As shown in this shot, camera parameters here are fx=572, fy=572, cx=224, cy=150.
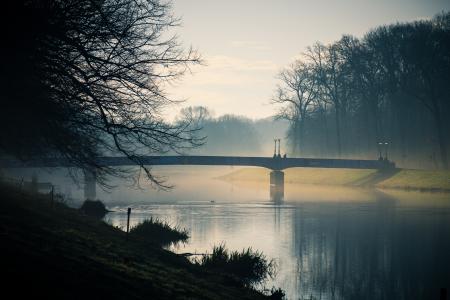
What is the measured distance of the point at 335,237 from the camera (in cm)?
3244

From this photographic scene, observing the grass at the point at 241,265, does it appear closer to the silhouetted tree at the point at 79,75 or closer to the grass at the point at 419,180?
the silhouetted tree at the point at 79,75

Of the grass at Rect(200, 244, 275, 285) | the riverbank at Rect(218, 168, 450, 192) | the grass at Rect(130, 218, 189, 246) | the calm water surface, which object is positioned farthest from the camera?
the riverbank at Rect(218, 168, 450, 192)

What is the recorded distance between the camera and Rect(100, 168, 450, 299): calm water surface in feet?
68.0

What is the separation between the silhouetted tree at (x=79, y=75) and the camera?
11.4 m

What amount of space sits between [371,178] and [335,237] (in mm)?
45533

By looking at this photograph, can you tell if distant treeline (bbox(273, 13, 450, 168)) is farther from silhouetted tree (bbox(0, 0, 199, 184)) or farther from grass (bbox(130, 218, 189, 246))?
silhouetted tree (bbox(0, 0, 199, 184))

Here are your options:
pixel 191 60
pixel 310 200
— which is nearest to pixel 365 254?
pixel 191 60

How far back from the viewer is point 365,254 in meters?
27.2

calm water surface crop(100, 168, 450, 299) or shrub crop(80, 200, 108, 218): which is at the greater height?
shrub crop(80, 200, 108, 218)

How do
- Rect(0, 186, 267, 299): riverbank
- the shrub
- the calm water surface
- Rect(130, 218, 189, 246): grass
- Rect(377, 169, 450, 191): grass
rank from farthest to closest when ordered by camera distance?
Rect(377, 169, 450, 191): grass < the shrub < Rect(130, 218, 189, 246): grass < the calm water surface < Rect(0, 186, 267, 299): riverbank

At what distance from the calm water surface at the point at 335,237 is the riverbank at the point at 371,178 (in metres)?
5.90

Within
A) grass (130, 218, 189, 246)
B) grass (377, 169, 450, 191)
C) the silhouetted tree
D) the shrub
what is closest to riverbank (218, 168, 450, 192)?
grass (377, 169, 450, 191)

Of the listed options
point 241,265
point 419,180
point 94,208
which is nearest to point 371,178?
point 419,180

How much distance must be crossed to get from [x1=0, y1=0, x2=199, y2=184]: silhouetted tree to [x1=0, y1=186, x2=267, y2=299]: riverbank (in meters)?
2.08
